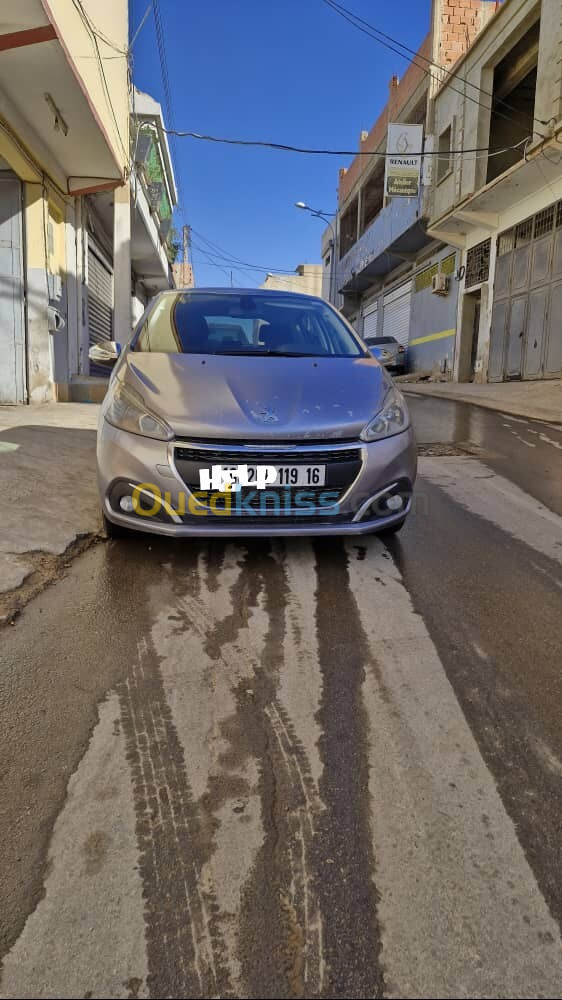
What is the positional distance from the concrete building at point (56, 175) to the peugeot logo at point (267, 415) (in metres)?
4.59

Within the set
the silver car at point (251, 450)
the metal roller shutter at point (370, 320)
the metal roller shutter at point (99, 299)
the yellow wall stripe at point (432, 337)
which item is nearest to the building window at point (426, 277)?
the yellow wall stripe at point (432, 337)

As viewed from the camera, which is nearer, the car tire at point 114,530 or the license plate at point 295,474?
the license plate at point 295,474

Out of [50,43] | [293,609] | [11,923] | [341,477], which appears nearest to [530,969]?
[11,923]

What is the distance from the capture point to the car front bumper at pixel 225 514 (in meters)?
2.78

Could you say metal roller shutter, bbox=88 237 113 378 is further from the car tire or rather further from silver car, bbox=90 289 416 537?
silver car, bbox=90 289 416 537

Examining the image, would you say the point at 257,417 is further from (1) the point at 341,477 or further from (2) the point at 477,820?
(2) the point at 477,820

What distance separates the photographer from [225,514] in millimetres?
2783

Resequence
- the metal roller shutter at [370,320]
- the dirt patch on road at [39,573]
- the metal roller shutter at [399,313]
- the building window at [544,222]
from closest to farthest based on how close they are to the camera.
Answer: the dirt patch on road at [39,573]
the building window at [544,222]
the metal roller shutter at [399,313]
the metal roller shutter at [370,320]

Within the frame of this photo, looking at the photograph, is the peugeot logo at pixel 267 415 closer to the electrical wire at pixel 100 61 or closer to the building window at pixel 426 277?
the electrical wire at pixel 100 61

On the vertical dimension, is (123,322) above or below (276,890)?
above

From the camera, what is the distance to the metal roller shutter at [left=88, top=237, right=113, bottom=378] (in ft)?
38.0

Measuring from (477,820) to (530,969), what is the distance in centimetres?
36

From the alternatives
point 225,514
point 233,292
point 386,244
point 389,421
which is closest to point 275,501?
point 225,514

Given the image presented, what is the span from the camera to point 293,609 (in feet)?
8.62
